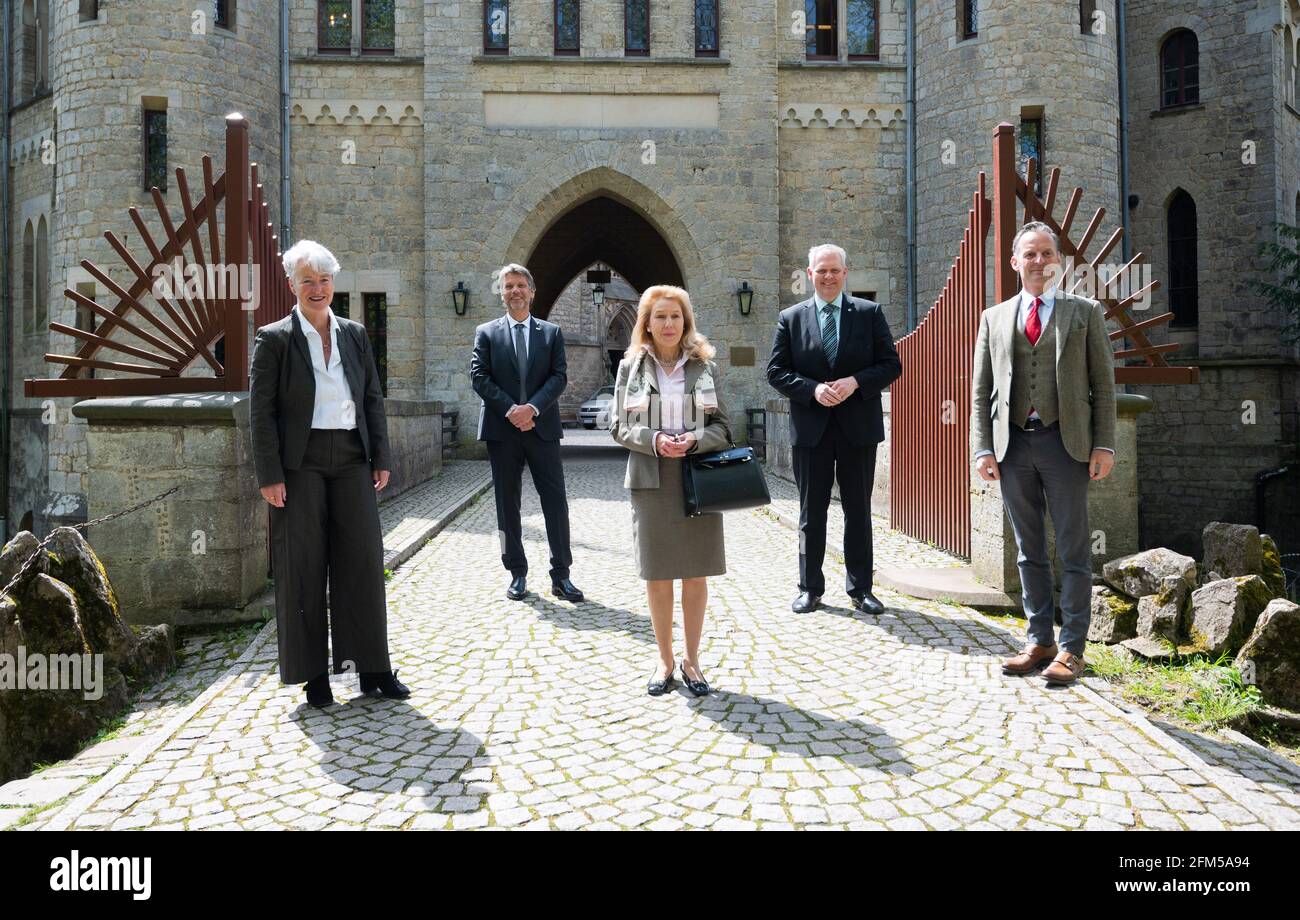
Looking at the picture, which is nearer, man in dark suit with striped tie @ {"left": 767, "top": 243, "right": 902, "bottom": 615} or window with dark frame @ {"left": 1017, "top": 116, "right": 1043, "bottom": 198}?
man in dark suit with striped tie @ {"left": 767, "top": 243, "right": 902, "bottom": 615}

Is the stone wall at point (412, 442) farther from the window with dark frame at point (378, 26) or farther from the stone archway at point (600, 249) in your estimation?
the stone archway at point (600, 249)

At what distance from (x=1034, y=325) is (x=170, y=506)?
4.38m

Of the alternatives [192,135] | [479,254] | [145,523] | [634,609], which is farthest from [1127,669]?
[192,135]

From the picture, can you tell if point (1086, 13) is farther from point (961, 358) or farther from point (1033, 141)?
point (961, 358)

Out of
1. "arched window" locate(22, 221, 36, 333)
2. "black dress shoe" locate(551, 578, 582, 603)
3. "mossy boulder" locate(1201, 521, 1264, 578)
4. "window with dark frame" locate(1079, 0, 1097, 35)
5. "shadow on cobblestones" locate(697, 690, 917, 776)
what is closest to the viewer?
"shadow on cobblestones" locate(697, 690, 917, 776)

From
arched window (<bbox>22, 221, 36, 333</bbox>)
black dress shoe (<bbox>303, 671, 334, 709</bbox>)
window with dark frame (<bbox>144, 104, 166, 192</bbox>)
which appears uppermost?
window with dark frame (<bbox>144, 104, 166, 192</bbox>)

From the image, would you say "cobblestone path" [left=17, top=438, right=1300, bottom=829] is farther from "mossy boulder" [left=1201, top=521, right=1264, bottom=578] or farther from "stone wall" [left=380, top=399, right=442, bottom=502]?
"stone wall" [left=380, top=399, right=442, bottom=502]

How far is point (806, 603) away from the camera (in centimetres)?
475

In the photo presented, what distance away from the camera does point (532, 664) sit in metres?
3.88

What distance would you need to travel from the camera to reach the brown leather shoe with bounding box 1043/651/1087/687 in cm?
349

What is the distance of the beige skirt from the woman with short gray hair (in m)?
1.08

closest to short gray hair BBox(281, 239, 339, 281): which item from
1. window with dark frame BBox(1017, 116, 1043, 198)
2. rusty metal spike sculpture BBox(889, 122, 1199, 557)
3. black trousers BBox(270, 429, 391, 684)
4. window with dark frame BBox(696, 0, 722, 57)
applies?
black trousers BBox(270, 429, 391, 684)

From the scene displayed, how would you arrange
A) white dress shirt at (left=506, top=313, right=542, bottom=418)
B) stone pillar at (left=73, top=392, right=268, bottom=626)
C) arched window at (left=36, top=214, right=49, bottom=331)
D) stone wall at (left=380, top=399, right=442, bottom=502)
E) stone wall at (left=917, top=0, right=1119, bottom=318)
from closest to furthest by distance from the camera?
stone pillar at (left=73, top=392, right=268, bottom=626) → white dress shirt at (left=506, top=313, right=542, bottom=418) → stone wall at (left=380, top=399, right=442, bottom=502) → stone wall at (left=917, top=0, right=1119, bottom=318) → arched window at (left=36, top=214, right=49, bottom=331)

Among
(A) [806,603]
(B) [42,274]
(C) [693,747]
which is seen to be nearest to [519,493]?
(A) [806,603]
